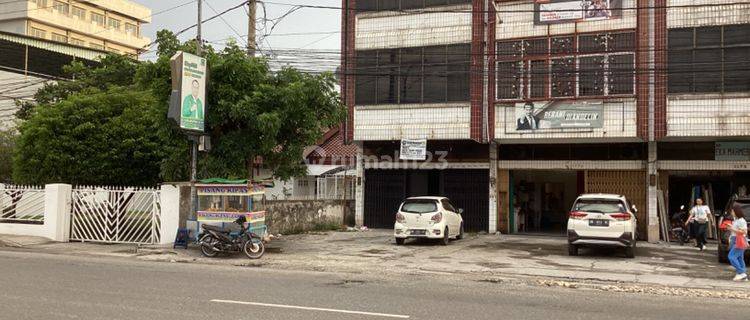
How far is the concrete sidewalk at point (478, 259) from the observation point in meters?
13.4

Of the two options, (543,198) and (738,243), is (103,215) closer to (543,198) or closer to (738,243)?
(738,243)

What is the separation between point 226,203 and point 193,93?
3.03 metres

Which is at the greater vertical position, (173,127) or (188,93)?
(188,93)

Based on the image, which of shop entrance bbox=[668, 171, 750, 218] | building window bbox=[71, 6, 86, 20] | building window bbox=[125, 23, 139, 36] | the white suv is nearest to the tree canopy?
the white suv

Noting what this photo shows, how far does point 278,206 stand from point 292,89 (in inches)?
232

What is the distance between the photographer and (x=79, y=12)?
230ft

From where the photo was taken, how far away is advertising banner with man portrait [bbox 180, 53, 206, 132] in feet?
53.4

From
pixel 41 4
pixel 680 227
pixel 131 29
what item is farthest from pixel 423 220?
pixel 131 29

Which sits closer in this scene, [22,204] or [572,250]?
[572,250]

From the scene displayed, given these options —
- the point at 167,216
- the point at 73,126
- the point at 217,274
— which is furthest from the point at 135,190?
the point at 217,274

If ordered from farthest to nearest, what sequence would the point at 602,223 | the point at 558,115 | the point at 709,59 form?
the point at 558,115 < the point at 709,59 < the point at 602,223

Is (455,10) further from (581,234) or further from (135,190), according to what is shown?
(135,190)

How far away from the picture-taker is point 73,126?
66.9 ft

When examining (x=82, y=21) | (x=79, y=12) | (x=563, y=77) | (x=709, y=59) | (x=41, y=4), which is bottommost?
(x=563, y=77)
